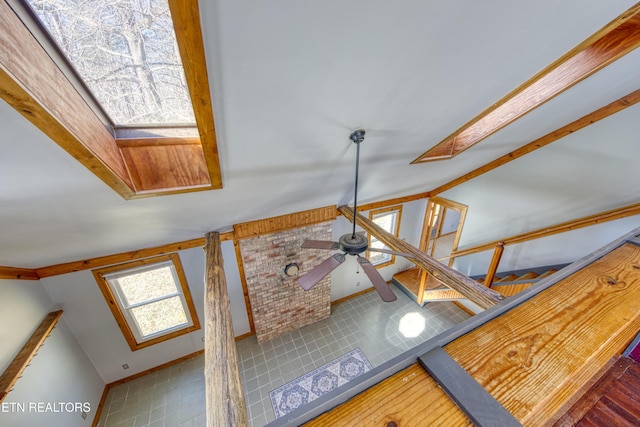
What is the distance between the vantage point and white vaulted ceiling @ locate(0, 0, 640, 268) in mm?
1119

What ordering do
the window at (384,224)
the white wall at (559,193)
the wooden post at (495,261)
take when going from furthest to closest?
1. the window at (384,224)
2. the wooden post at (495,261)
3. the white wall at (559,193)

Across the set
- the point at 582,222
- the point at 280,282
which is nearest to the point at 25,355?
the point at 280,282

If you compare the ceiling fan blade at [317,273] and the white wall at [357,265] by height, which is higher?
the white wall at [357,265]

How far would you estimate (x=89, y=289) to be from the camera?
10.7 ft

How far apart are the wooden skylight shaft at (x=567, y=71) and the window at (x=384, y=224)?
2201 millimetres

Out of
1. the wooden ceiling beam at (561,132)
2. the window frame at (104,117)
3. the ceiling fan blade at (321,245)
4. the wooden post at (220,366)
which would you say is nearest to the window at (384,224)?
the wooden ceiling beam at (561,132)

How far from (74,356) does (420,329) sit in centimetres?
536

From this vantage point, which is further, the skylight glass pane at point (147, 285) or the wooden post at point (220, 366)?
the skylight glass pane at point (147, 285)

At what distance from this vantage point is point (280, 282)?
14.2 feet

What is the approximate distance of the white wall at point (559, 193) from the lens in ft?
10.1

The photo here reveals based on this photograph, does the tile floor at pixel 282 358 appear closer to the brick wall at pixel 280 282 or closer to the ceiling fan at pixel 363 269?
the brick wall at pixel 280 282

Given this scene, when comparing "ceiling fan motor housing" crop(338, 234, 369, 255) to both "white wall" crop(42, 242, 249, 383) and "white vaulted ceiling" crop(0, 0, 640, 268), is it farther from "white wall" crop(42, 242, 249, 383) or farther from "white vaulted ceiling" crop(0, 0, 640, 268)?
"white wall" crop(42, 242, 249, 383)

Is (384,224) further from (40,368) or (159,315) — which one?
(40,368)

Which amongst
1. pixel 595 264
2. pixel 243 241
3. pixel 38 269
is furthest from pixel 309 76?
pixel 38 269
